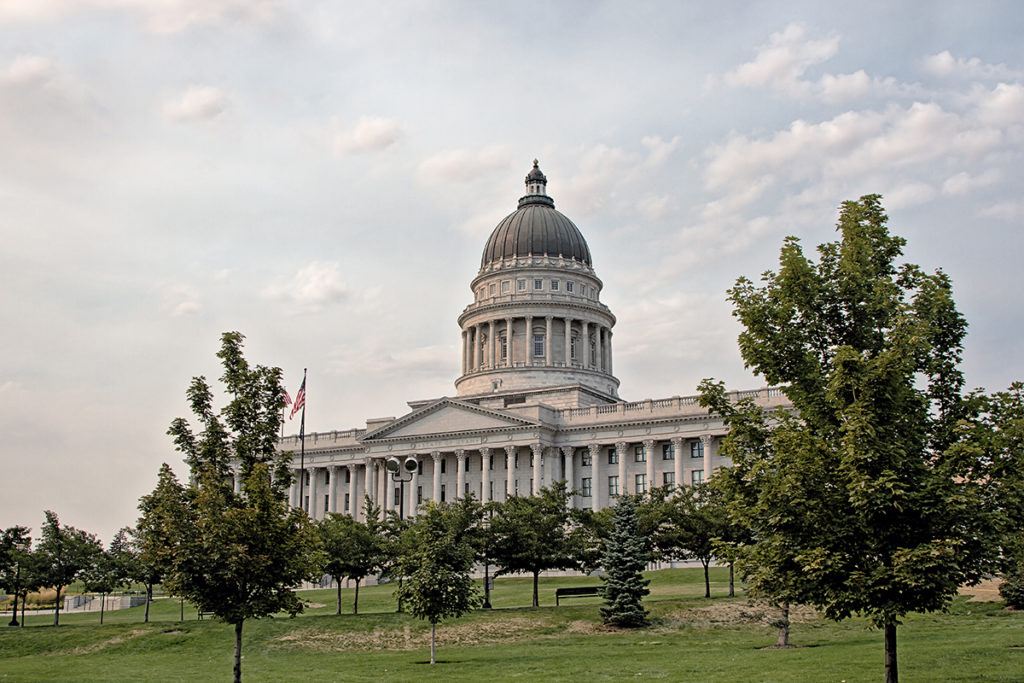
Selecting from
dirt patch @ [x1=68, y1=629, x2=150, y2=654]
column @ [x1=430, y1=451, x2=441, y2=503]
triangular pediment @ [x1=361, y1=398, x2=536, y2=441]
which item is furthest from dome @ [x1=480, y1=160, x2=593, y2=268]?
dirt patch @ [x1=68, y1=629, x2=150, y2=654]

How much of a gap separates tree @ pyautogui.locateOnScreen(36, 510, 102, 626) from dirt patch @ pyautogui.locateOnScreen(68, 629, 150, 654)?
1229 centimetres

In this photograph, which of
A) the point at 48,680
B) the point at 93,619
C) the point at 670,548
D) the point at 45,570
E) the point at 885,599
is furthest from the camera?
the point at 93,619

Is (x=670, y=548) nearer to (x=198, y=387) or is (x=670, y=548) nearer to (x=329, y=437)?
(x=198, y=387)

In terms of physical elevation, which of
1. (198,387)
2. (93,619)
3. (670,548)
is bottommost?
(93,619)

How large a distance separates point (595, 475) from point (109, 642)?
4848cm

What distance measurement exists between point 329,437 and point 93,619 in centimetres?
4376

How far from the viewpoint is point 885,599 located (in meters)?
17.2

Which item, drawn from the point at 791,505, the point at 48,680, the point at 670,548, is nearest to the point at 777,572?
the point at 791,505

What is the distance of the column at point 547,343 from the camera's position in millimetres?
106500

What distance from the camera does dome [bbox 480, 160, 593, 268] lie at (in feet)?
372

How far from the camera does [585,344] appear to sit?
10888 centimetres

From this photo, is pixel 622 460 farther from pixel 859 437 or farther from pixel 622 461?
pixel 859 437

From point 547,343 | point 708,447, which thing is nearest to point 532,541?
point 708,447

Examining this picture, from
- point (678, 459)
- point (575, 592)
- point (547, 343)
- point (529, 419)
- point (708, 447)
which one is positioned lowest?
point (575, 592)
